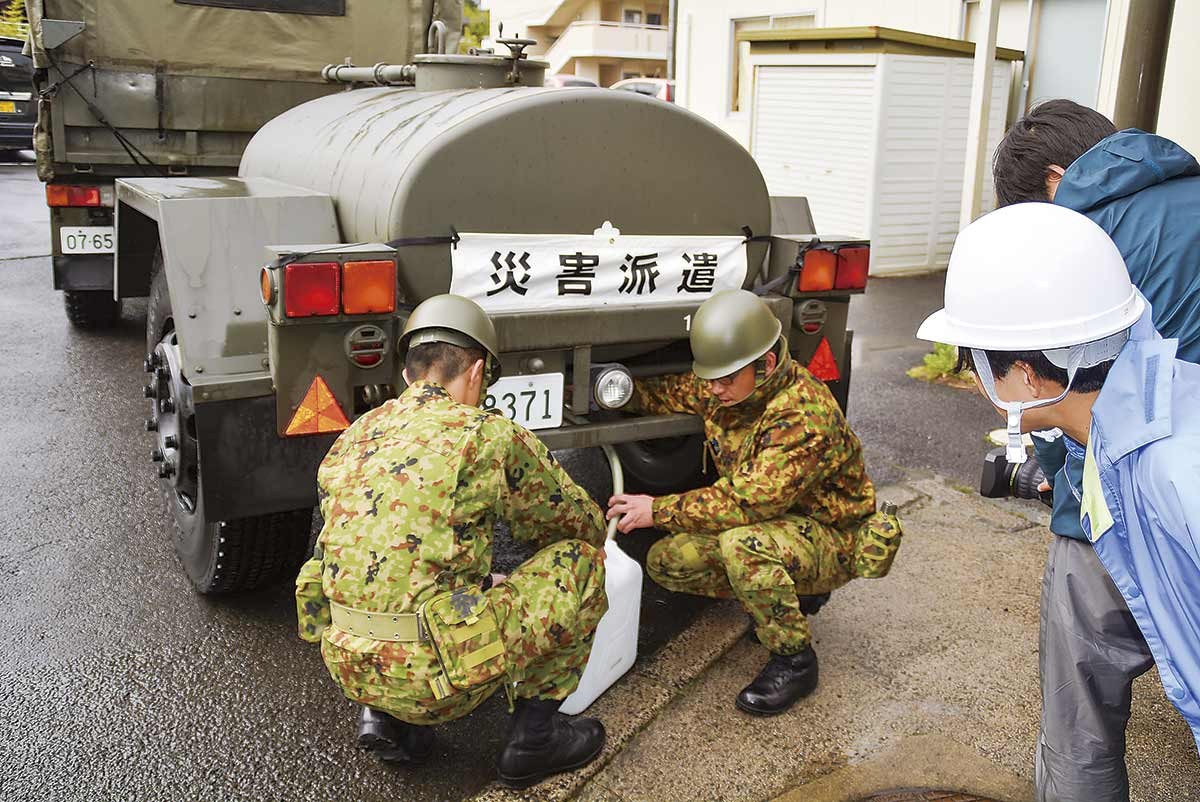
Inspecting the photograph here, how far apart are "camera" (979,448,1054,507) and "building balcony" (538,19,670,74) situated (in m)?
38.7

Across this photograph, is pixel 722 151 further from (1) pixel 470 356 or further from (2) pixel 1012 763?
(2) pixel 1012 763

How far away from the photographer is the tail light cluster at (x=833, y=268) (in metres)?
3.83

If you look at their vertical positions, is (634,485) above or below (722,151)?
below

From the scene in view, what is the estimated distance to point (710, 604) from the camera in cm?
379

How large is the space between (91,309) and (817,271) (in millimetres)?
5553

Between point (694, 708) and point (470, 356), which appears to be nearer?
point (470, 356)

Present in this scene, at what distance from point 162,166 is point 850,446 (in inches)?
175

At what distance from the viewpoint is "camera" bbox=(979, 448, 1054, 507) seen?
107 inches

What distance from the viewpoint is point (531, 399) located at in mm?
3352

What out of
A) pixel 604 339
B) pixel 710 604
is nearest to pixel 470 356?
pixel 604 339

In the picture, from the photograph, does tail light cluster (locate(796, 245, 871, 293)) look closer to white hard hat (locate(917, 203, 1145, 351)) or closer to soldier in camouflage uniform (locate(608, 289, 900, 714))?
soldier in camouflage uniform (locate(608, 289, 900, 714))

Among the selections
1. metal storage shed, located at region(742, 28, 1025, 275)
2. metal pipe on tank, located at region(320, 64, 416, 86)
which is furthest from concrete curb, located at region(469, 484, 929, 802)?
metal storage shed, located at region(742, 28, 1025, 275)

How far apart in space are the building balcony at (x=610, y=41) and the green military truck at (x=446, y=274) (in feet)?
123

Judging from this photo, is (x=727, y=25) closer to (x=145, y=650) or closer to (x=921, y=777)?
(x=145, y=650)
